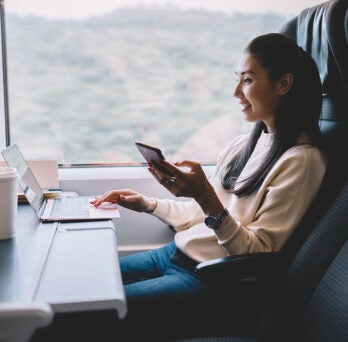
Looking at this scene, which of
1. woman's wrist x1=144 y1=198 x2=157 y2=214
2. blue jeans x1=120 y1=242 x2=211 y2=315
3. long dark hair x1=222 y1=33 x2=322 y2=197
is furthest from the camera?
woman's wrist x1=144 y1=198 x2=157 y2=214

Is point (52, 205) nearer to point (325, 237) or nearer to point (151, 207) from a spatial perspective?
point (151, 207)

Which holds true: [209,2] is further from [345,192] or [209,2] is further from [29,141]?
[345,192]

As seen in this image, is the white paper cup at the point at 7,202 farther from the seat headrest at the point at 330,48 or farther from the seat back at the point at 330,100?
the seat headrest at the point at 330,48

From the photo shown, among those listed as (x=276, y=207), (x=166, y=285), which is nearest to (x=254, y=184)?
(x=276, y=207)

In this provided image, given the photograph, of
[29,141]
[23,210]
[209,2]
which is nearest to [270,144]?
[23,210]

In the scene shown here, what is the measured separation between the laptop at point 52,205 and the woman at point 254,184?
7cm

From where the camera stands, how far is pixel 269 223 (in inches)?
45.4

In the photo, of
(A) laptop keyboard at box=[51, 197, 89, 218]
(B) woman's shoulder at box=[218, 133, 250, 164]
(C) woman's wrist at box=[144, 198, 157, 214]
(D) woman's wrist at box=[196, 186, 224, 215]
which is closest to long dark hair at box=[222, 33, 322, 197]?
(D) woman's wrist at box=[196, 186, 224, 215]

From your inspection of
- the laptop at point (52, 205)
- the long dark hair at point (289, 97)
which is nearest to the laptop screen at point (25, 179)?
the laptop at point (52, 205)

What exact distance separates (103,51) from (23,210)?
84 cm

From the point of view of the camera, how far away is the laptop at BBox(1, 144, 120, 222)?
50.7 inches

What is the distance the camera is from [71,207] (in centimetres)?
142

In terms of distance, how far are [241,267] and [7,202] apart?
59 cm

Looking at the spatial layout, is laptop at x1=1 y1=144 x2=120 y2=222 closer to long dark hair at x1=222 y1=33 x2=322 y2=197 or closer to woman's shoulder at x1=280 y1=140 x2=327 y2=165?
long dark hair at x1=222 y1=33 x2=322 y2=197
